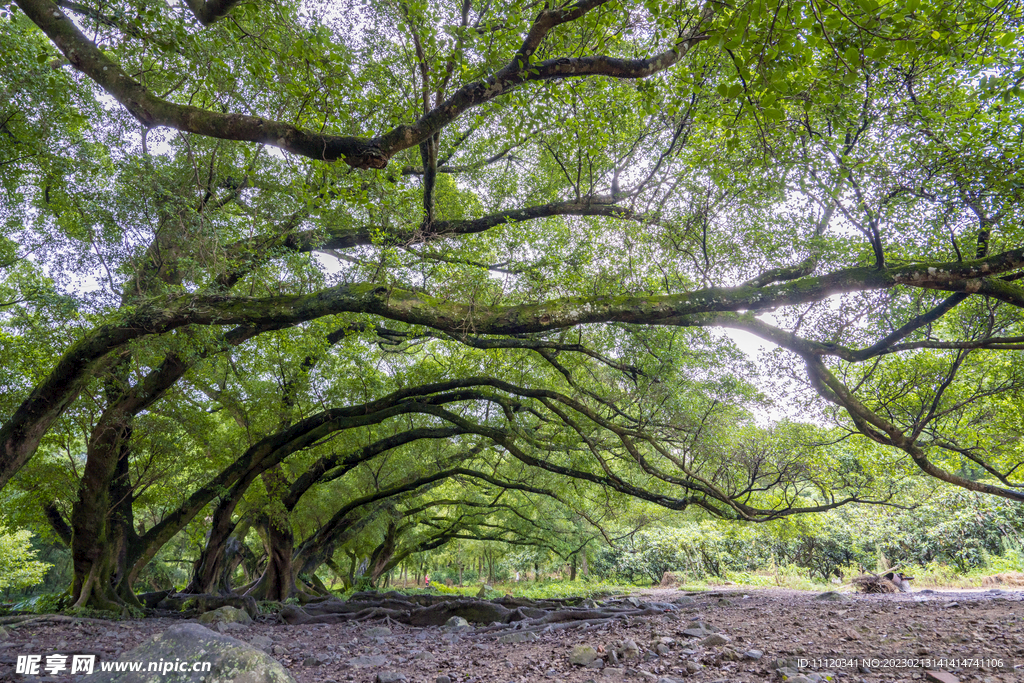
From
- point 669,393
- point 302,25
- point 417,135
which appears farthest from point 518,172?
point 417,135

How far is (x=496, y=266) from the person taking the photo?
905cm

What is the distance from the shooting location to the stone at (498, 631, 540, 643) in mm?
6264

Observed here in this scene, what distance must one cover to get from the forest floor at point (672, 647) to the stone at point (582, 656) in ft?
0.28

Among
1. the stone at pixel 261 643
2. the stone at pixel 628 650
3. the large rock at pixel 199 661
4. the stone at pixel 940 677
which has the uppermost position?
the large rock at pixel 199 661

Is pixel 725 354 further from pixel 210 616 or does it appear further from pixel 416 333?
pixel 210 616

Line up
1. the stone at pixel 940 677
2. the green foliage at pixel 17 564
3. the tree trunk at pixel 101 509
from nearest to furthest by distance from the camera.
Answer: the stone at pixel 940 677 → the tree trunk at pixel 101 509 → the green foliage at pixel 17 564

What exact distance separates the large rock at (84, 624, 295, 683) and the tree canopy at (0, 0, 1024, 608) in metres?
3.14

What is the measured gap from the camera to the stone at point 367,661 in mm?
4941

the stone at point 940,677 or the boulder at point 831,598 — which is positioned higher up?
the stone at point 940,677

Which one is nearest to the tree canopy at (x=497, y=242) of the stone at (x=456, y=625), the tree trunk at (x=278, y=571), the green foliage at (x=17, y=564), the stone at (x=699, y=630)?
the tree trunk at (x=278, y=571)

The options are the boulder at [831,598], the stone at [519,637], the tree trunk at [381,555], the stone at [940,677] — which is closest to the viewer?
the stone at [940,677]

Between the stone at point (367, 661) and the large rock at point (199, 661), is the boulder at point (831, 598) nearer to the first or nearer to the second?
the stone at point (367, 661)

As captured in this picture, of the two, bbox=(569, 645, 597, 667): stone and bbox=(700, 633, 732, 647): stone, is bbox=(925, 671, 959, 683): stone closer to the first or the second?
bbox=(700, 633, 732, 647): stone

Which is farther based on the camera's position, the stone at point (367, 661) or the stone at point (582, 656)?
the stone at point (367, 661)
